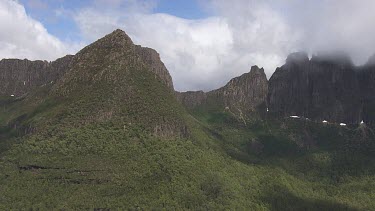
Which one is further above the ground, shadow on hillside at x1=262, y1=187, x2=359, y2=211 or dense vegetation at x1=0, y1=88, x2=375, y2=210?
dense vegetation at x1=0, y1=88, x2=375, y2=210

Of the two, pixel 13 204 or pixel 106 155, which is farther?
pixel 106 155

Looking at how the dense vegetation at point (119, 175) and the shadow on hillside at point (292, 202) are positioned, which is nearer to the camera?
the dense vegetation at point (119, 175)

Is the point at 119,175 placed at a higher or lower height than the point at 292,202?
higher

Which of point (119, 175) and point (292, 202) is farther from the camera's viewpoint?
point (292, 202)

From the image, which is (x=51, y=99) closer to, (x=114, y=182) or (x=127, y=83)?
(x=127, y=83)

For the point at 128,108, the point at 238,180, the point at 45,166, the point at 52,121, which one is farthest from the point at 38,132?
the point at 238,180

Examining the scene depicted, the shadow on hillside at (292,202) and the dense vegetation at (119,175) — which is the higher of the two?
the dense vegetation at (119,175)

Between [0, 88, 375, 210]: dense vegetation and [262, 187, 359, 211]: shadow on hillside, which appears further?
[262, 187, 359, 211]: shadow on hillside

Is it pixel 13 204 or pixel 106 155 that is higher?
pixel 106 155
